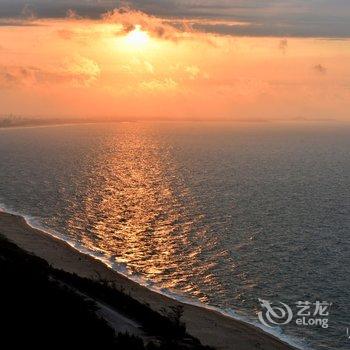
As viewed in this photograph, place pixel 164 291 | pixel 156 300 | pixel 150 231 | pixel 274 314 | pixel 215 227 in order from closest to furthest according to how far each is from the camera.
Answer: pixel 274 314
pixel 156 300
pixel 164 291
pixel 150 231
pixel 215 227

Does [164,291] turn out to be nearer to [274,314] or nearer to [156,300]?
[156,300]

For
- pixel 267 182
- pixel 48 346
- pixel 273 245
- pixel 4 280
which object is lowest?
pixel 48 346

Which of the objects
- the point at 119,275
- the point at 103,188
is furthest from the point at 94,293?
the point at 103,188

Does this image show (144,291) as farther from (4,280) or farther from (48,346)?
(48,346)
